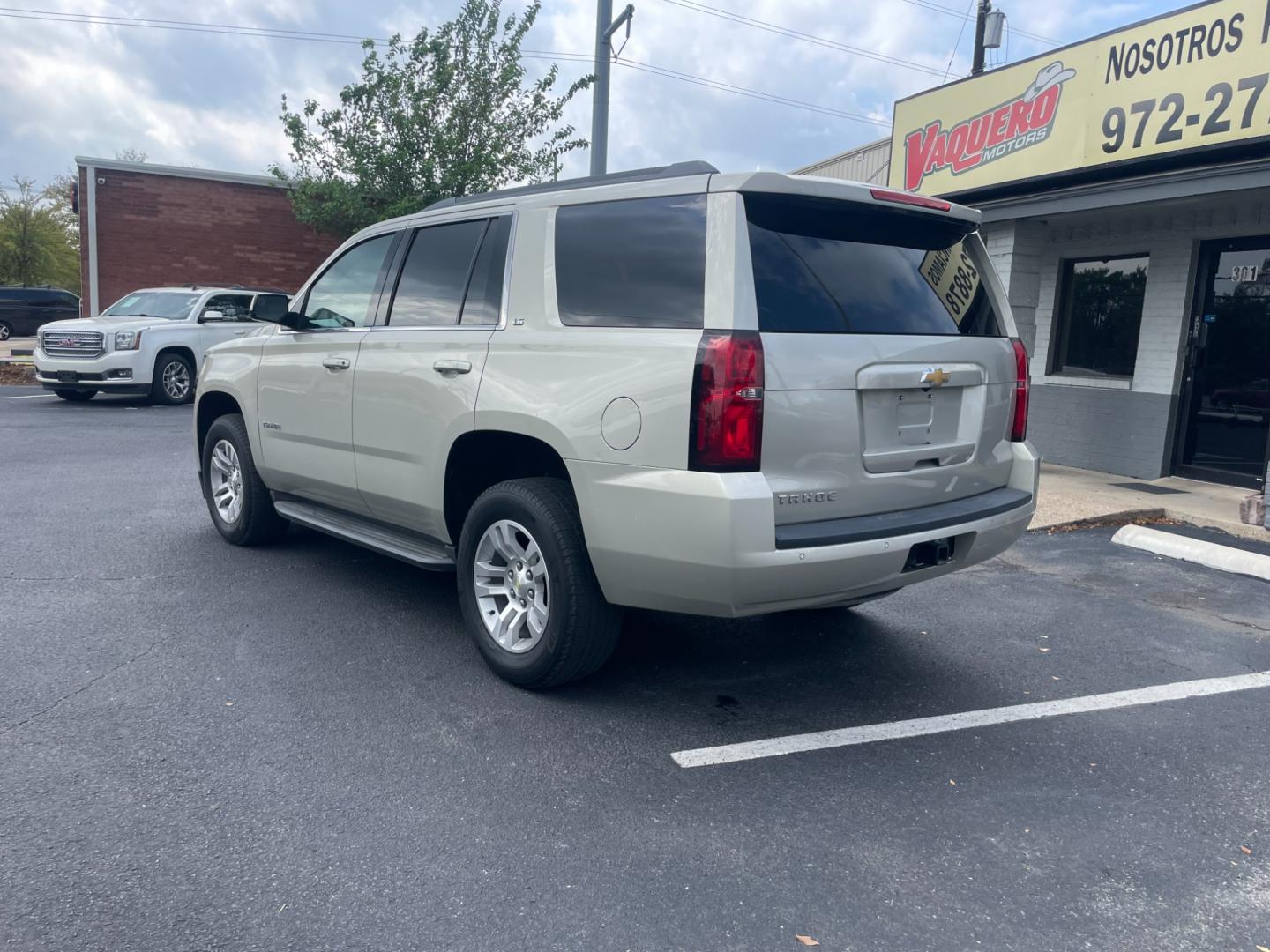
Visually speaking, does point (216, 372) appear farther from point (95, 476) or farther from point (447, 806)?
point (447, 806)

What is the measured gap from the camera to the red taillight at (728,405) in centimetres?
337

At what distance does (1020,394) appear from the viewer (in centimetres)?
451

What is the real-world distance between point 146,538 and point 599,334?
426 cm

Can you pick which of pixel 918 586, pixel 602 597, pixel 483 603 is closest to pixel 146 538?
pixel 483 603

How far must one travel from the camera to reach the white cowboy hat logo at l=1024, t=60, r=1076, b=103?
9.61 m

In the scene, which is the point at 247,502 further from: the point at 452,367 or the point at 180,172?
the point at 180,172

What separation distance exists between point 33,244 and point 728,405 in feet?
164

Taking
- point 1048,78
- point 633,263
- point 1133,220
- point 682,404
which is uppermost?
point 1048,78

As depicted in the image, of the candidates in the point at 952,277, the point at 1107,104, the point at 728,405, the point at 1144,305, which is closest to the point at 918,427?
the point at 952,277

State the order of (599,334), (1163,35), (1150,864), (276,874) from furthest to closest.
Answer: (1163,35), (599,334), (1150,864), (276,874)

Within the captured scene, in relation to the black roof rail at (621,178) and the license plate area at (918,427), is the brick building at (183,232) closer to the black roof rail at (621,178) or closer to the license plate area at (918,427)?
the black roof rail at (621,178)

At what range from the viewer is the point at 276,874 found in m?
2.82

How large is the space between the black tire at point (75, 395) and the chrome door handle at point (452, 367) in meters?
12.7

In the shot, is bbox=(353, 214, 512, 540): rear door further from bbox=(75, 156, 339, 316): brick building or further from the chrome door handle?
bbox=(75, 156, 339, 316): brick building
